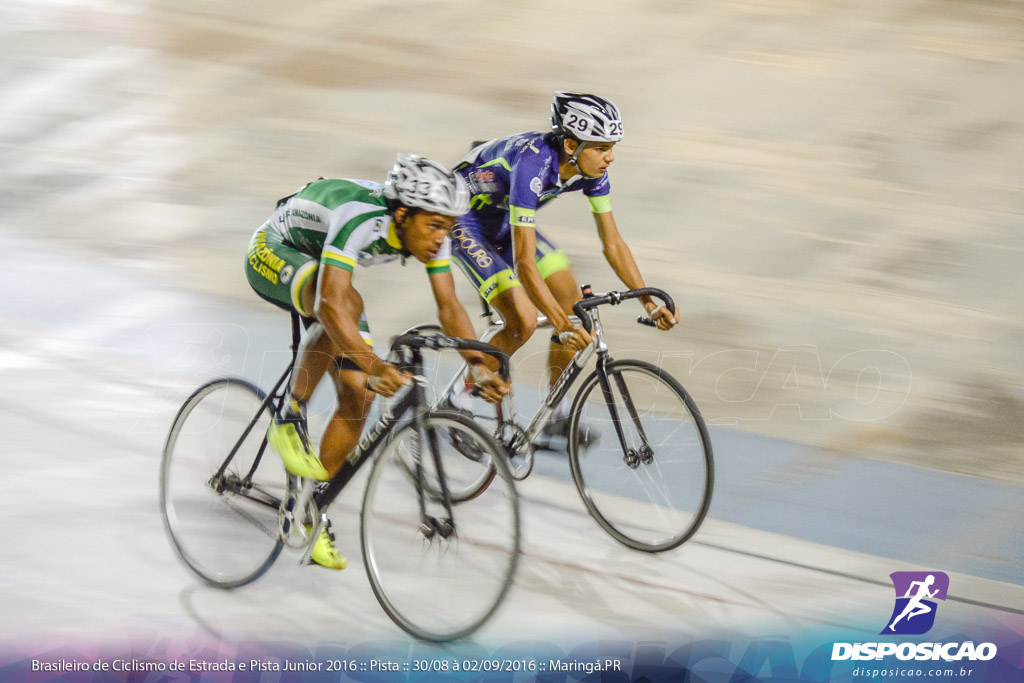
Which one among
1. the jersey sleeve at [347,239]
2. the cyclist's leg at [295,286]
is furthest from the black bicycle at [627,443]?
the jersey sleeve at [347,239]

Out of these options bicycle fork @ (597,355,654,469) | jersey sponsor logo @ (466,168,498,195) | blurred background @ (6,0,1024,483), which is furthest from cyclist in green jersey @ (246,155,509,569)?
blurred background @ (6,0,1024,483)

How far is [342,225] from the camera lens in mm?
3311

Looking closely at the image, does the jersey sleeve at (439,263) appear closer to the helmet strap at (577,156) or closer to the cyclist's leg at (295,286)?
the cyclist's leg at (295,286)

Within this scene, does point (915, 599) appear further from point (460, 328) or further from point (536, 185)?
point (536, 185)

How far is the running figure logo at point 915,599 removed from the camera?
368 centimetres

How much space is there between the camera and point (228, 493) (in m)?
3.79

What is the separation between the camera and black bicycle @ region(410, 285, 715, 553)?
391 centimetres

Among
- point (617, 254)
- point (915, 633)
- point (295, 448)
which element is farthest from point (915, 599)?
point (295, 448)

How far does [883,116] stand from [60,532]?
6.45 meters

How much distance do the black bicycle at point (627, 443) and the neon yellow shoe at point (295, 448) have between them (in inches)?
21.9

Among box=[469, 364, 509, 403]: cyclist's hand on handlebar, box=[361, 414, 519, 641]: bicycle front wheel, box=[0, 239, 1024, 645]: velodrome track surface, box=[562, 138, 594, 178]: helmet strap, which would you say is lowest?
box=[0, 239, 1024, 645]: velodrome track surface

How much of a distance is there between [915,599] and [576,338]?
1.46 metres

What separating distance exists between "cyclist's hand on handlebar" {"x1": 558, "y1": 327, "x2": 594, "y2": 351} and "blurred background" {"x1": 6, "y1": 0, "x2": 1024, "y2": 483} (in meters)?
1.59

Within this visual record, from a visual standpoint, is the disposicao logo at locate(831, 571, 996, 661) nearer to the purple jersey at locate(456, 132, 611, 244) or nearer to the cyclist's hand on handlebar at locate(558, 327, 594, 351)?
the cyclist's hand on handlebar at locate(558, 327, 594, 351)
